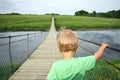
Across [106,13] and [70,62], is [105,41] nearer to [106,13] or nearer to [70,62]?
[70,62]

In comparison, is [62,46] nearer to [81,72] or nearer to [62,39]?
[62,39]

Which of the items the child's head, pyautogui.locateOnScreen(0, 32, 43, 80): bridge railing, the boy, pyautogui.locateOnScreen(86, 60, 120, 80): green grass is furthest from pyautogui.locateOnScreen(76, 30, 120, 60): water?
the child's head

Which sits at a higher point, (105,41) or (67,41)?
(67,41)

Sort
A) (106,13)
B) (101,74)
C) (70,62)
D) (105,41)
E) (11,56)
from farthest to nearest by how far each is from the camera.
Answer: (106,13), (105,41), (11,56), (101,74), (70,62)

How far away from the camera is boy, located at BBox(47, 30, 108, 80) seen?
7.33 ft

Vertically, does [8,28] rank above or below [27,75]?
below

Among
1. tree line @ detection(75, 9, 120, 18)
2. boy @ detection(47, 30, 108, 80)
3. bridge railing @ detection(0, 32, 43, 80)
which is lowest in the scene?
tree line @ detection(75, 9, 120, 18)

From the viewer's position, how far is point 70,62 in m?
2.33

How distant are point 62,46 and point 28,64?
5.46 m

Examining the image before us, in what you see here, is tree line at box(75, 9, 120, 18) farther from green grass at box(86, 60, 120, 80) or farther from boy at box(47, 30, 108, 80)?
boy at box(47, 30, 108, 80)

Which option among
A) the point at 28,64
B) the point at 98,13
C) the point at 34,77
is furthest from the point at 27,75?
the point at 98,13

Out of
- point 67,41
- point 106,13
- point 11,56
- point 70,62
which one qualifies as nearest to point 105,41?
point 11,56

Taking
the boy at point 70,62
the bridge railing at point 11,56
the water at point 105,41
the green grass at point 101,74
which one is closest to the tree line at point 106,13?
the water at point 105,41

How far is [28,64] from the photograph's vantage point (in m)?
7.57
